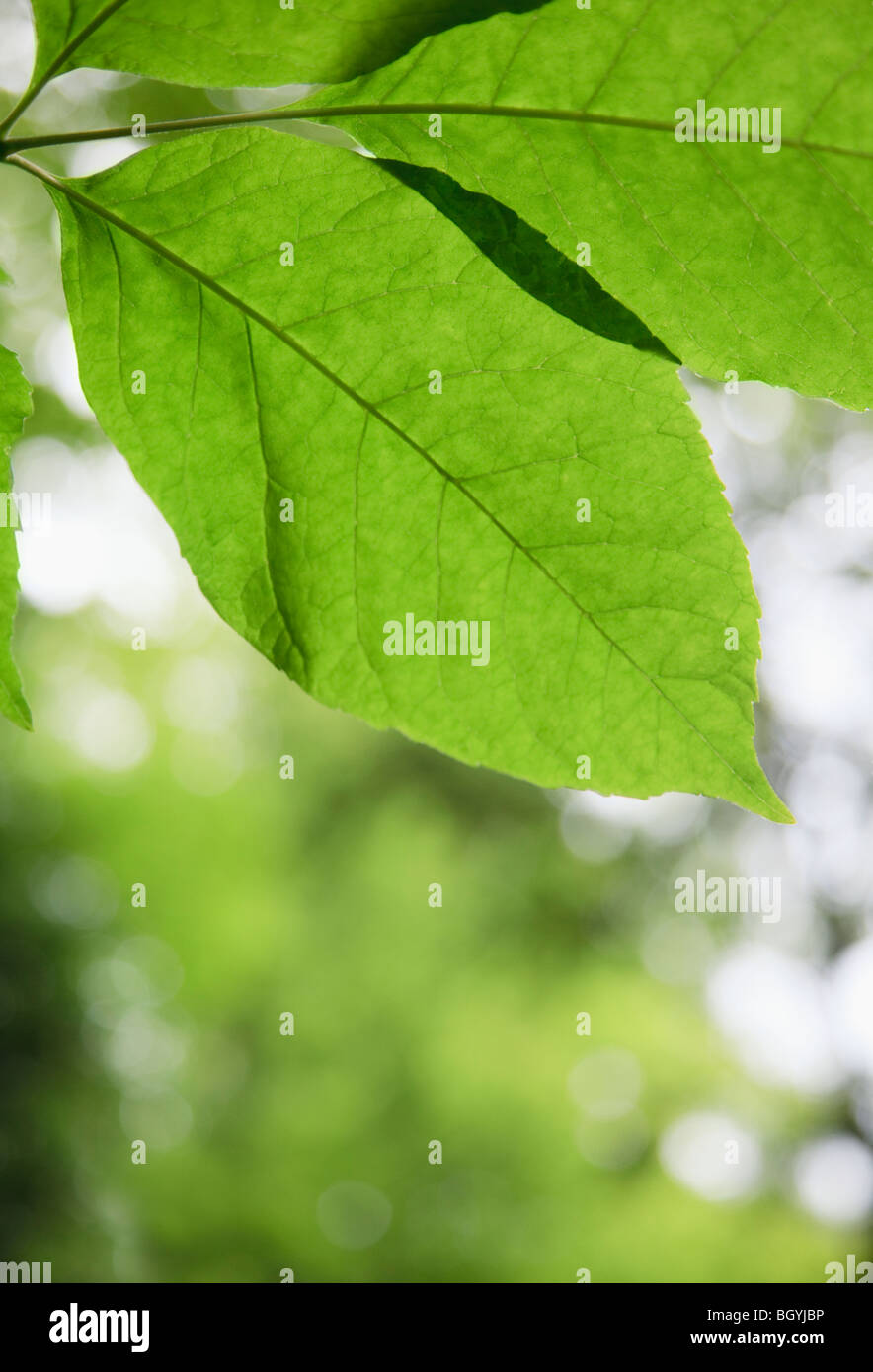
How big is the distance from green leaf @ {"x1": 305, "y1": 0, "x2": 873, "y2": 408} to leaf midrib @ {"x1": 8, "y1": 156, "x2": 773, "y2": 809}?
0.39 feet

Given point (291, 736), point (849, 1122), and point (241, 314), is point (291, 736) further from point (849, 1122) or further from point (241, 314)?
point (241, 314)

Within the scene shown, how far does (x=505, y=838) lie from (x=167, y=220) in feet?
35.5

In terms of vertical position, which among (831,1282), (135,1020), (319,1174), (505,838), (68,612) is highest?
(68,612)

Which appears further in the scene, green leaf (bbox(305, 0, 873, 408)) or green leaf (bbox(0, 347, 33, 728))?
green leaf (bbox(0, 347, 33, 728))

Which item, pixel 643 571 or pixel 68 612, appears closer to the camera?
pixel 643 571

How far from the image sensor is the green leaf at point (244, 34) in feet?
1.72

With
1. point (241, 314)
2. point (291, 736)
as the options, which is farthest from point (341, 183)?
point (291, 736)

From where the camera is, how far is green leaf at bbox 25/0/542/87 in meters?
0.52

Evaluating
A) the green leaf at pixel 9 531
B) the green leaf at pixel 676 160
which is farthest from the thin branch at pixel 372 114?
the green leaf at pixel 9 531

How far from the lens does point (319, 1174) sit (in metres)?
9.81

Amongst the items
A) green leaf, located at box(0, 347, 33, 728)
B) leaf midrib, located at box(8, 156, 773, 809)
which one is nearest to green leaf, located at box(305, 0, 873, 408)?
leaf midrib, located at box(8, 156, 773, 809)

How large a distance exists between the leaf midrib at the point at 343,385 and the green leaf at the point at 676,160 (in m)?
0.12

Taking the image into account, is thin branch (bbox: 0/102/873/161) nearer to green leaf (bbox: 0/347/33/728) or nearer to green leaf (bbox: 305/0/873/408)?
green leaf (bbox: 305/0/873/408)

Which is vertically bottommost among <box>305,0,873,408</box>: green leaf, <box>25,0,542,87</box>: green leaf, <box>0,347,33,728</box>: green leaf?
<box>0,347,33,728</box>: green leaf
